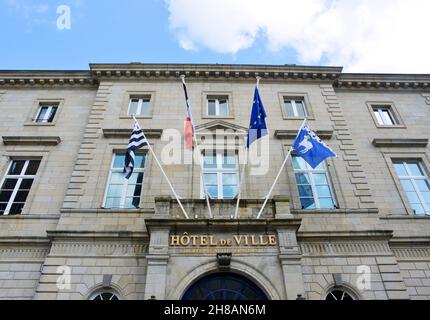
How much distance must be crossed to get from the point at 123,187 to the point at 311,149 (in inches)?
300

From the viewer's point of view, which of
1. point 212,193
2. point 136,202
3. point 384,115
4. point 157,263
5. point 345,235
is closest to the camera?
point 157,263

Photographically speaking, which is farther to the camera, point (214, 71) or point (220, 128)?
point (214, 71)

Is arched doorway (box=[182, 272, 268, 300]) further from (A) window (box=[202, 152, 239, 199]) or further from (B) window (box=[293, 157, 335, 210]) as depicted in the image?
(B) window (box=[293, 157, 335, 210])

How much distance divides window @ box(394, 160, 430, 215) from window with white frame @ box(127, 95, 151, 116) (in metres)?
12.2

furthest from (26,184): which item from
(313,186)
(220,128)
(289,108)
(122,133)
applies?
(289,108)

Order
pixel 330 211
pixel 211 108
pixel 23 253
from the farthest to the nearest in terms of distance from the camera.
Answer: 1. pixel 211 108
2. pixel 330 211
3. pixel 23 253

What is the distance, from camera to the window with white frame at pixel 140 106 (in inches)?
649

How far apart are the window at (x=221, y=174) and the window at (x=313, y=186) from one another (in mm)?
2693

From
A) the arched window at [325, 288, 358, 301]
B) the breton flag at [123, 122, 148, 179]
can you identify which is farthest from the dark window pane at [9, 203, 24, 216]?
the arched window at [325, 288, 358, 301]

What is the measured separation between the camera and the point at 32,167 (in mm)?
14586

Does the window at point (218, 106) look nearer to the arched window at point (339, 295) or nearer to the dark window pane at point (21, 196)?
the dark window pane at point (21, 196)

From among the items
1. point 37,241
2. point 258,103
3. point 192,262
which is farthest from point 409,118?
point 37,241

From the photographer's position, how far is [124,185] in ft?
44.5

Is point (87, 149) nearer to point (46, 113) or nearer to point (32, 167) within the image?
point (32, 167)
